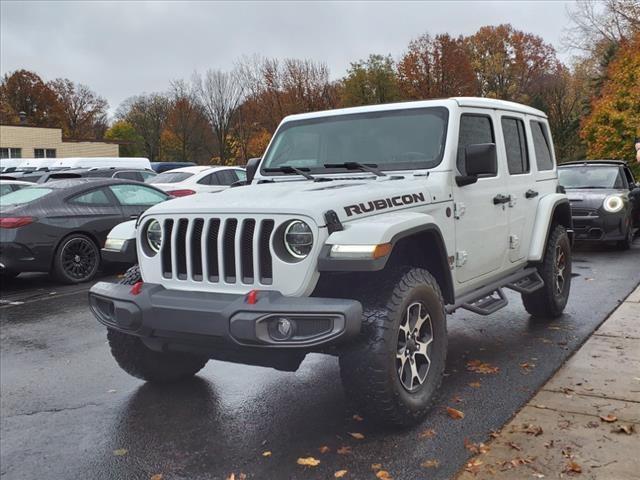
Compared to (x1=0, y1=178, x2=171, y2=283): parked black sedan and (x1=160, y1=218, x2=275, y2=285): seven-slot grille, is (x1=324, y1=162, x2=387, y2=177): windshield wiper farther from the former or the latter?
(x1=0, y1=178, x2=171, y2=283): parked black sedan

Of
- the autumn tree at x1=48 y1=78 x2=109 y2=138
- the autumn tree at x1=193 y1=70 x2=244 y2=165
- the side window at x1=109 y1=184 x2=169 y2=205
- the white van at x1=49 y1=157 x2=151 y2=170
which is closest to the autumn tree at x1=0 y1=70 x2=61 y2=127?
the autumn tree at x1=48 y1=78 x2=109 y2=138

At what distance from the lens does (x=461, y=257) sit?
4574 mm

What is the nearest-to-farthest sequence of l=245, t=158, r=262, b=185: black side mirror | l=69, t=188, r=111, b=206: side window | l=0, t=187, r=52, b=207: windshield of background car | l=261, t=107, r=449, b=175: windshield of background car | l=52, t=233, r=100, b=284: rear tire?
l=261, t=107, r=449, b=175: windshield of background car
l=245, t=158, r=262, b=185: black side mirror
l=52, t=233, r=100, b=284: rear tire
l=0, t=187, r=52, b=207: windshield of background car
l=69, t=188, r=111, b=206: side window

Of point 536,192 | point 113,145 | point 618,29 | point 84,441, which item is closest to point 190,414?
point 84,441

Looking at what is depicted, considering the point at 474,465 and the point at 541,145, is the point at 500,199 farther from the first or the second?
the point at 474,465

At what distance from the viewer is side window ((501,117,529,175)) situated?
5566mm

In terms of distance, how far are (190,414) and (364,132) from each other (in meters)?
2.41

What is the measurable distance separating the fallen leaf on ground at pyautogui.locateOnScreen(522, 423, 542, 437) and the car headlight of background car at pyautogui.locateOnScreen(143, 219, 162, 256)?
96.6 inches

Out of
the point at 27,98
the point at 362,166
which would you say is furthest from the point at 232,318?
the point at 27,98

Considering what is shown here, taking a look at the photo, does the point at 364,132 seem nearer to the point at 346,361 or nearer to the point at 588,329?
the point at 346,361

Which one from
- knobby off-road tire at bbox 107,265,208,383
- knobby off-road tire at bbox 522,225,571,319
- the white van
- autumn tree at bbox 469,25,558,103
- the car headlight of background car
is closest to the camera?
the car headlight of background car

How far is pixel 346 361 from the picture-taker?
3561mm

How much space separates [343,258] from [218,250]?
2.42ft

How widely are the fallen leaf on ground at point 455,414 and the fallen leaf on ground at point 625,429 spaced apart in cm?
88
